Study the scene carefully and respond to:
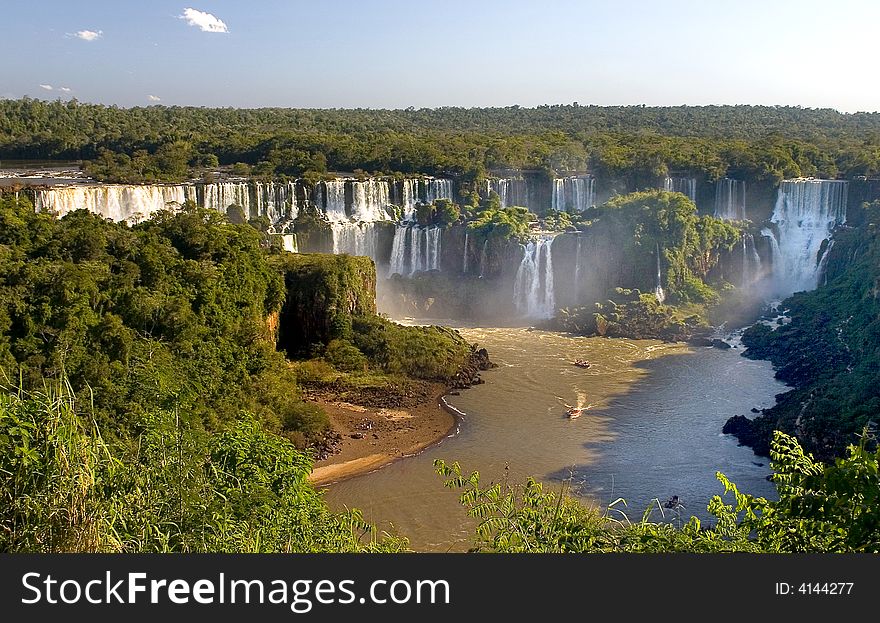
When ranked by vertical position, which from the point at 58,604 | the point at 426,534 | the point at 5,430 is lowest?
the point at 426,534

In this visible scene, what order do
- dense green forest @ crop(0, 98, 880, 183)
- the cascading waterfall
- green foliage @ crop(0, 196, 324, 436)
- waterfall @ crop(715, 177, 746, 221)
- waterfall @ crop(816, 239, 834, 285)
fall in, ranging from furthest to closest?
waterfall @ crop(715, 177, 746, 221) → dense green forest @ crop(0, 98, 880, 183) → the cascading waterfall → waterfall @ crop(816, 239, 834, 285) → green foliage @ crop(0, 196, 324, 436)

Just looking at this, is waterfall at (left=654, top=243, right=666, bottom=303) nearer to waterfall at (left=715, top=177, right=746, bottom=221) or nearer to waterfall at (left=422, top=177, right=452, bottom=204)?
waterfall at (left=715, top=177, right=746, bottom=221)

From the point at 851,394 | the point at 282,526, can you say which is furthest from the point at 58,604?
the point at 851,394

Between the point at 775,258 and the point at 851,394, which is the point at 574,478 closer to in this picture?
the point at 851,394

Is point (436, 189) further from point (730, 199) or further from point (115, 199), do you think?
point (115, 199)

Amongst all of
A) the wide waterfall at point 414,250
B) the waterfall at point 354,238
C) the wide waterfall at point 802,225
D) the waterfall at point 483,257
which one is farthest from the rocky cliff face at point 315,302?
the wide waterfall at point 802,225

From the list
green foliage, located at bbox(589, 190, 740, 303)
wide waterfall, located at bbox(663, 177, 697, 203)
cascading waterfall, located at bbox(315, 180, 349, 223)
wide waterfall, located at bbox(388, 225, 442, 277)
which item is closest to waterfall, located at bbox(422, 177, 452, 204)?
wide waterfall, located at bbox(388, 225, 442, 277)

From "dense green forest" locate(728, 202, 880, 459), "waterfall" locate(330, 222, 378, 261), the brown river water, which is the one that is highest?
"waterfall" locate(330, 222, 378, 261)

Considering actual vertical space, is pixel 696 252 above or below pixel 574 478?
above
